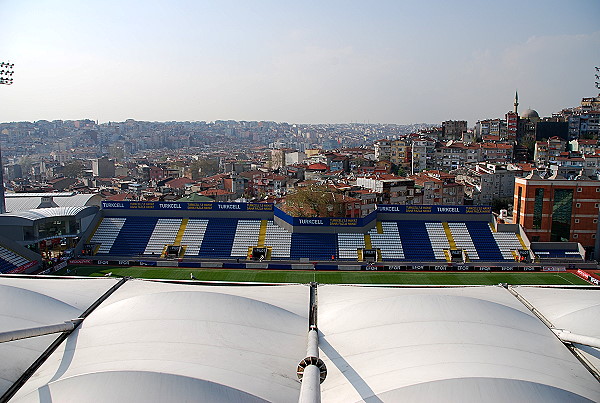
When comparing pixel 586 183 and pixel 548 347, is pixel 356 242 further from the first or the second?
pixel 548 347

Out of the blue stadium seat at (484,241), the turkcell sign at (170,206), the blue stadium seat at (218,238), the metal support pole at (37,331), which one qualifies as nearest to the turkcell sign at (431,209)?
the blue stadium seat at (484,241)

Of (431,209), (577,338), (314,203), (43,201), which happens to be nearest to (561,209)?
(431,209)

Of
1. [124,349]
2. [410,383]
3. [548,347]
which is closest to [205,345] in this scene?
[124,349]

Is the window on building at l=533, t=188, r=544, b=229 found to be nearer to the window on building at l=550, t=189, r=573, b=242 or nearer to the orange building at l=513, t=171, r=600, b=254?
the orange building at l=513, t=171, r=600, b=254

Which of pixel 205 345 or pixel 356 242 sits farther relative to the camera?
pixel 356 242

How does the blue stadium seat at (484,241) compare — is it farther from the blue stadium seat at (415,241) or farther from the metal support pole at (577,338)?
the metal support pole at (577,338)
